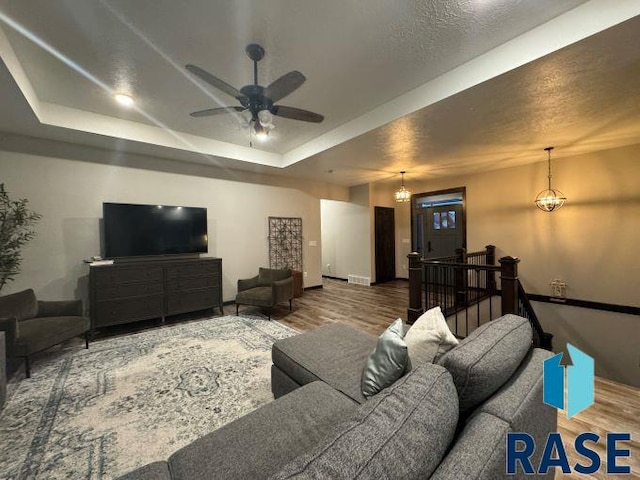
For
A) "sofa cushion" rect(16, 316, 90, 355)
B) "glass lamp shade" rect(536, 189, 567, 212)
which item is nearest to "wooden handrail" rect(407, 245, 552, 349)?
"glass lamp shade" rect(536, 189, 567, 212)

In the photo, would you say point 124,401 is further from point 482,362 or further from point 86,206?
point 86,206

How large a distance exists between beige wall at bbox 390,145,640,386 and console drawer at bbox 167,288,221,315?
5710mm

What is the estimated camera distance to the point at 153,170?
4.20m

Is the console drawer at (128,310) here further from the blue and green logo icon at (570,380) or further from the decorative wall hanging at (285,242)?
the blue and green logo icon at (570,380)

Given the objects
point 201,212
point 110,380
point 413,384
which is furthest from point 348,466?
point 201,212

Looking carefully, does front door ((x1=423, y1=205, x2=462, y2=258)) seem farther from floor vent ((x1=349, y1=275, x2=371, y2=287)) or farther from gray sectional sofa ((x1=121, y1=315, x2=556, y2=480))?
gray sectional sofa ((x1=121, y1=315, x2=556, y2=480))

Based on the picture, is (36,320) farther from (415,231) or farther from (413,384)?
(415,231)

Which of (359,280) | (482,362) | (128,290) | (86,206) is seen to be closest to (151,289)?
(128,290)

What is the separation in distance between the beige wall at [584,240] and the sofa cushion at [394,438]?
5390mm

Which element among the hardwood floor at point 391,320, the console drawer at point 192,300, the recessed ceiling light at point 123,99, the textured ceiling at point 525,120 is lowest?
the hardwood floor at point 391,320

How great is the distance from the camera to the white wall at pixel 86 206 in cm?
333

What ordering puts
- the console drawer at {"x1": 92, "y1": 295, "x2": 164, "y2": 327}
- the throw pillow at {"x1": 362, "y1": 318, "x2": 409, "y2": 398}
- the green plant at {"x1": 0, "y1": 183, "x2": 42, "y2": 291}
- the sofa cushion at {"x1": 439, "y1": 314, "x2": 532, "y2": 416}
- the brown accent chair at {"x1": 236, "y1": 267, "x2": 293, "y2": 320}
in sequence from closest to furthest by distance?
the sofa cushion at {"x1": 439, "y1": 314, "x2": 532, "y2": 416}
the throw pillow at {"x1": 362, "y1": 318, "x2": 409, "y2": 398}
the green plant at {"x1": 0, "y1": 183, "x2": 42, "y2": 291}
the console drawer at {"x1": 92, "y1": 295, "x2": 164, "y2": 327}
the brown accent chair at {"x1": 236, "y1": 267, "x2": 293, "y2": 320}

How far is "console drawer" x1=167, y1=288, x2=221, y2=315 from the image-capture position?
3.85 metres

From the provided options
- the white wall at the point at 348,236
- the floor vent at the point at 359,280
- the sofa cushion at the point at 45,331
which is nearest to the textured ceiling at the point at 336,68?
the sofa cushion at the point at 45,331
